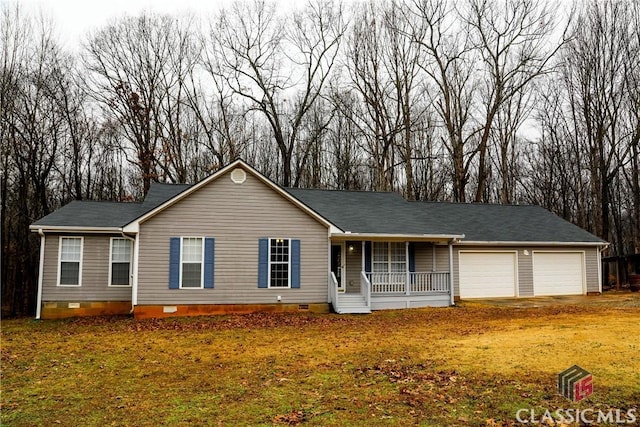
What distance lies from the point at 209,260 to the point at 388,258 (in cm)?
678

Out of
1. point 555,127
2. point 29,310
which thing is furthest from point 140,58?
point 555,127

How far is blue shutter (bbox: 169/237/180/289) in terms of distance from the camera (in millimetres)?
14875

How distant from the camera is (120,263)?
16438 millimetres

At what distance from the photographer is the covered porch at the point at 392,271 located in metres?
16.6

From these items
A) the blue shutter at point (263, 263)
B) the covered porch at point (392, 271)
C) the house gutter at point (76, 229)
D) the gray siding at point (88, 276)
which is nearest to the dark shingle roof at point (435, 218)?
the covered porch at point (392, 271)

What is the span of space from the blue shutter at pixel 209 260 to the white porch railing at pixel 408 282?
5.22 m

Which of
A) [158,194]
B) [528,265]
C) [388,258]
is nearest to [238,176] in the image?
[158,194]

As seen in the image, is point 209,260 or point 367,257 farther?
point 367,257

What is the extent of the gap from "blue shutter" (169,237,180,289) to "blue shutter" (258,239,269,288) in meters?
2.51

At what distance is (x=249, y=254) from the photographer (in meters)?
15.5

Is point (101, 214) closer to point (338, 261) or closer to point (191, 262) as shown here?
point (191, 262)

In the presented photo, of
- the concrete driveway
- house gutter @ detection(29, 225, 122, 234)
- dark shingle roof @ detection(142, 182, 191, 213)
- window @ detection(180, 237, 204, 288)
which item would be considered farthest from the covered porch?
house gutter @ detection(29, 225, 122, 234)

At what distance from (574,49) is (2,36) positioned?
97.5 ft

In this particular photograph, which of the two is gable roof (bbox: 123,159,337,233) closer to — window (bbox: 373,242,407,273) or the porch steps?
the porch steps
